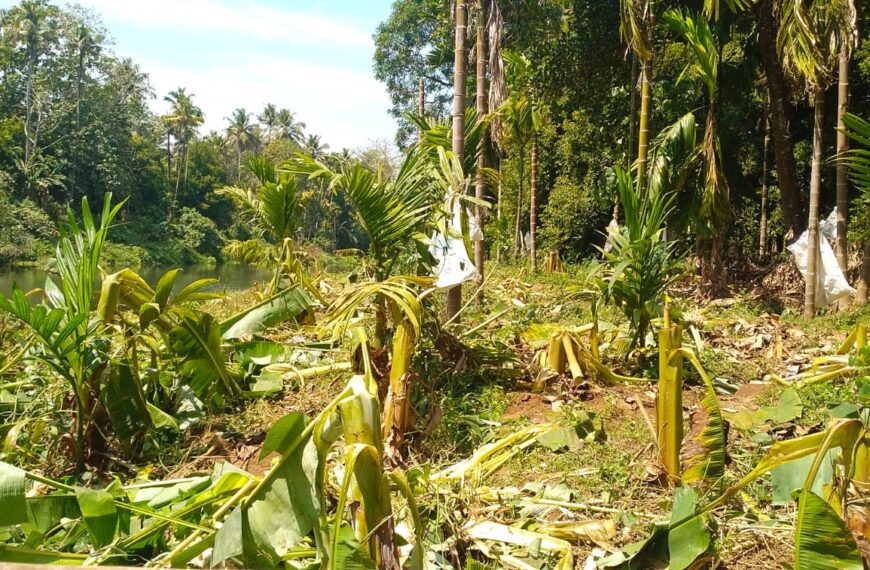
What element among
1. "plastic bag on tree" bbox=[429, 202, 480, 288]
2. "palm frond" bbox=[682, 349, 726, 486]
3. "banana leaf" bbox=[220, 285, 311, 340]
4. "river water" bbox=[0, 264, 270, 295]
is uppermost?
"plastic bag on tree" bbox=[429, 202, 480, 288]

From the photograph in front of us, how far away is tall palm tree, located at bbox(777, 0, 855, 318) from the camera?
7.97 m

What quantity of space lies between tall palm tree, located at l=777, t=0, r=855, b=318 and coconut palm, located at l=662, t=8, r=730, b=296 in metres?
0.86

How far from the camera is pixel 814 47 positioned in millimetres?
8008

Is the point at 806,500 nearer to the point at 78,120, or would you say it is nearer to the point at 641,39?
the point at 641,39

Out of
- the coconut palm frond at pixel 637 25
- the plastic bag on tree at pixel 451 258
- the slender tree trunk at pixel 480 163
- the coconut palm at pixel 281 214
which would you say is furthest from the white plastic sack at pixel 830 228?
the coconut palm at pixel 281 214

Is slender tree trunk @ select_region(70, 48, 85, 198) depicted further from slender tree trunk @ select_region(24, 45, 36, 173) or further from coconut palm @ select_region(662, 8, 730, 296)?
coconut palm @ select_region(662, 8, 730, 296)

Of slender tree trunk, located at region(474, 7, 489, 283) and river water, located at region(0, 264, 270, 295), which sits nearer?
slender tree trunk, located at region(474, 7, 489, 283)

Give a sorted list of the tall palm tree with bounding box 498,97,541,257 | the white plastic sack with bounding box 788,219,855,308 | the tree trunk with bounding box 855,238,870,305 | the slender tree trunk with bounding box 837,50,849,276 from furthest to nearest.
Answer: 1. the tall palm tree with bounding box 498,97,541,257
2. the tree trunk with bounding box 855,238,870,305
3. the white plastic sack with bounding box 788,219,855,308
4. the slender tree trunk with bounding box 837,50,849,276

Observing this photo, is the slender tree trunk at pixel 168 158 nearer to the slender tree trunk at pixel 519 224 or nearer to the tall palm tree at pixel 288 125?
the tall palm tree at pixel 288 125

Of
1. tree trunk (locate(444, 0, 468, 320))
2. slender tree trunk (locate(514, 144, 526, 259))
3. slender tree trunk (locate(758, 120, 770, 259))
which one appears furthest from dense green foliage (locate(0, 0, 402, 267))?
tree trunk (locate(444, 0, 468, 320))

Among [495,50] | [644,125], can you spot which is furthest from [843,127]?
[495,50]

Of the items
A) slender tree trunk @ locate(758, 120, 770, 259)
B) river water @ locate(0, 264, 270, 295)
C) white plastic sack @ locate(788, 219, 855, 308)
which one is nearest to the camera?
white plastic sack @ locate(788, 219, 855, 308)

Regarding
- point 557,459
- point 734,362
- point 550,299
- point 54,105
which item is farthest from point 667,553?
point 54,105

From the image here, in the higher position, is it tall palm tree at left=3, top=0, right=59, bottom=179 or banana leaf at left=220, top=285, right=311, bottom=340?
tall palm tree at left=3, top=0, right=59, bottom=179
